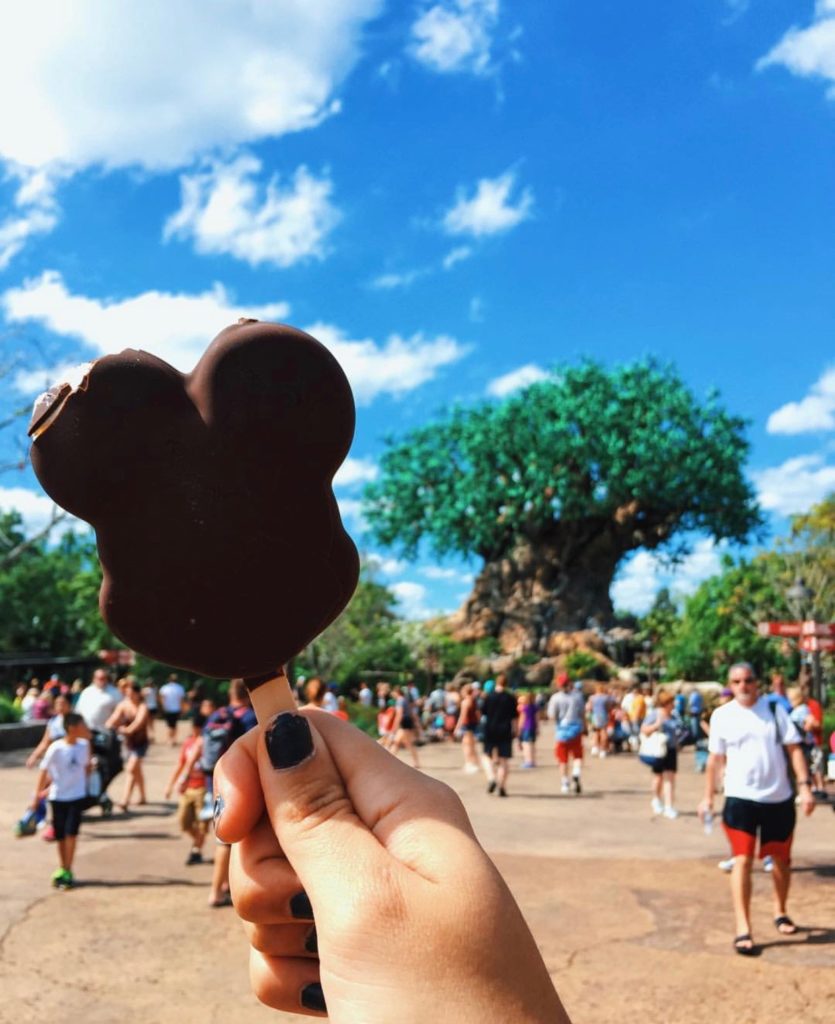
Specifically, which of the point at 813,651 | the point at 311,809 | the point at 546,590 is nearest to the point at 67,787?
the point at 311,809

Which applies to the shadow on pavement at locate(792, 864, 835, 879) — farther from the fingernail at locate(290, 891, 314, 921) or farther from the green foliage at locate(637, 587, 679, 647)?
the green foliage at locate(637, 587, 679, 647)

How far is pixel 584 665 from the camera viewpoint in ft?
128

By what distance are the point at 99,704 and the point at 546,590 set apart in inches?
1469

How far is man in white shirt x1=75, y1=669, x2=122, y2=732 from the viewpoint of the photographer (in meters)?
12.9

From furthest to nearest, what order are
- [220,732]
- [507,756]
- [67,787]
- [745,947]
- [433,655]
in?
[433,655] < [507,756] < [67,787] < [220,732] < [745,947]

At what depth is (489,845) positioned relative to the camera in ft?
34.2

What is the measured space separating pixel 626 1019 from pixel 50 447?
17.4 feet

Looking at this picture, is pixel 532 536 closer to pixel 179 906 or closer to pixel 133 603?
pixel 179 906

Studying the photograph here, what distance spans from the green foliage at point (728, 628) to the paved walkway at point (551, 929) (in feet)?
71.9

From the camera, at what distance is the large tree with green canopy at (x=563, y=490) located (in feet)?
145

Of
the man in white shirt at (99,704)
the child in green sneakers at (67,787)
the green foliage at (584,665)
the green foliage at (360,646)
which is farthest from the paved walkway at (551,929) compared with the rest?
the green foliage at (584,665)

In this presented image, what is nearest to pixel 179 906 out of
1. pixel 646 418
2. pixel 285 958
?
pixel 285 958

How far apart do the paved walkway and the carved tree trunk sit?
3574 centimetres

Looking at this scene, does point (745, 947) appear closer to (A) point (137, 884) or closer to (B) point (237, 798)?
(A) point (137, 884)
